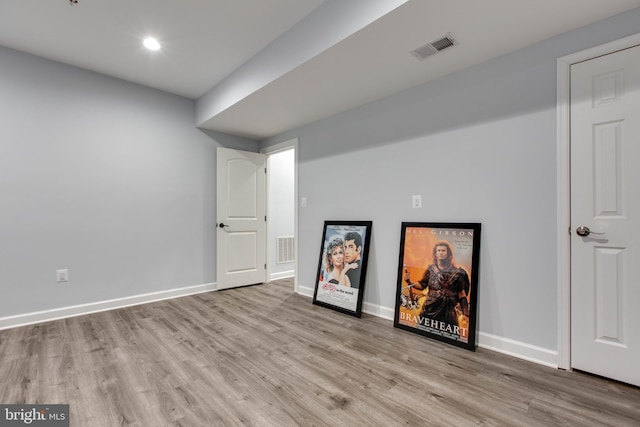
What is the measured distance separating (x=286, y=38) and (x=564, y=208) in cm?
256

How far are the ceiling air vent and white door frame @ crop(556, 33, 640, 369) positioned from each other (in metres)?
0.78

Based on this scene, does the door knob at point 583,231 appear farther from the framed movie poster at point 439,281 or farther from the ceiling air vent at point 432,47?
the ceiling air vent at point 432,47

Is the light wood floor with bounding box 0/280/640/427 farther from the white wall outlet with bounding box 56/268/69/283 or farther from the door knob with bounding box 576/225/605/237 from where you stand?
the door knob with bounding box 576/225/605/237

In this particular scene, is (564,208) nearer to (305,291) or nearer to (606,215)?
(606,215)

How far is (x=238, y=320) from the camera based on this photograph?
9.87 ft

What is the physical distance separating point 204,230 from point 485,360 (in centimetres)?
365

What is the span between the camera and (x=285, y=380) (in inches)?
75.1

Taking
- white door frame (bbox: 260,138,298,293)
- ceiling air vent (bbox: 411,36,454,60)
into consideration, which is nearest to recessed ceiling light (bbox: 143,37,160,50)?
white door frame (bbox: 260,138,298,293)

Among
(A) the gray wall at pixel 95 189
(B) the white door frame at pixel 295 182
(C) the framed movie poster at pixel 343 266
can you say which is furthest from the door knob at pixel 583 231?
(A) the gray wall at pixel 95 189

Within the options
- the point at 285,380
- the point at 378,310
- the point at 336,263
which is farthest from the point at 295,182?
the point at 285,380

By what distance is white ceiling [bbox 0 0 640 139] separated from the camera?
6.09 ft

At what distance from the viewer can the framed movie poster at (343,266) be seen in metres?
3.18

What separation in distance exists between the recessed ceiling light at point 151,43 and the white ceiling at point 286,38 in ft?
0.19

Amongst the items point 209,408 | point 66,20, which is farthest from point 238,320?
point 66,20
